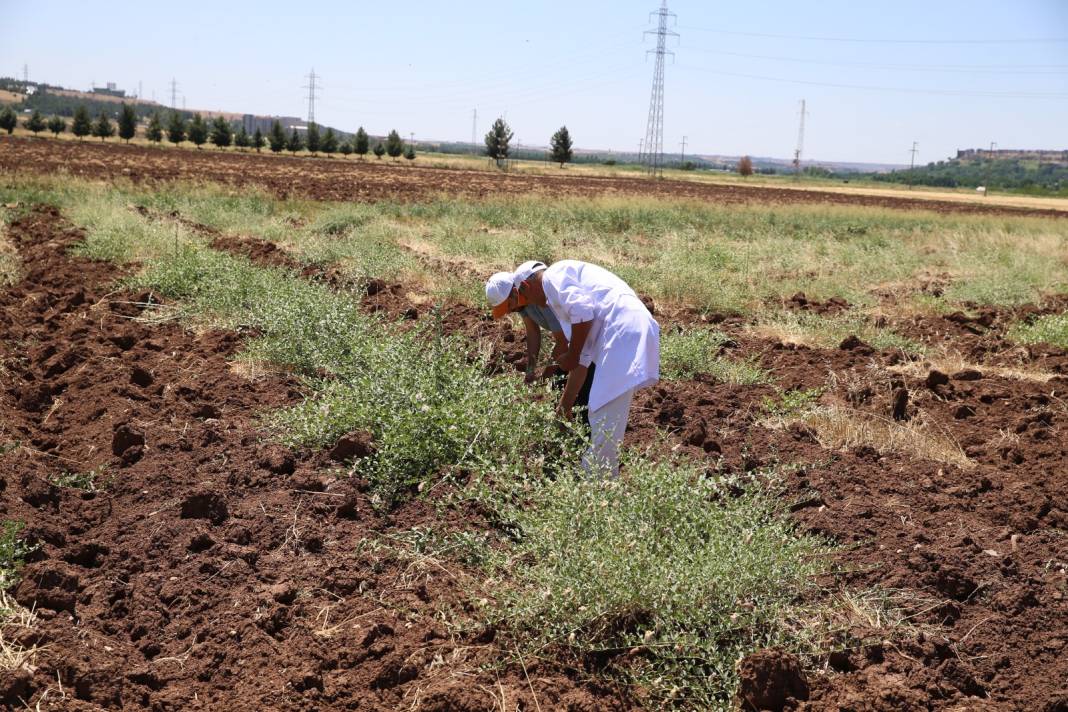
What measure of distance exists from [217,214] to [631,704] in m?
15.2

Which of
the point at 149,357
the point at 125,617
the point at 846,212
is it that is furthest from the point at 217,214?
the point at 846,212

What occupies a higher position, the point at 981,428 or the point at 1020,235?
the point at 1020,235

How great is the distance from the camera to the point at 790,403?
6941mm

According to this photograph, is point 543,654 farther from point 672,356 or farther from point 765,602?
point 672,356

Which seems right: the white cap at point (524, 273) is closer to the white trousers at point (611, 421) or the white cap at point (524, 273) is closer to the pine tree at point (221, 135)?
the white trousers at point (611, 421)

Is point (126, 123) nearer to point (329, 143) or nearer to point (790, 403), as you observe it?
point (329, 143)

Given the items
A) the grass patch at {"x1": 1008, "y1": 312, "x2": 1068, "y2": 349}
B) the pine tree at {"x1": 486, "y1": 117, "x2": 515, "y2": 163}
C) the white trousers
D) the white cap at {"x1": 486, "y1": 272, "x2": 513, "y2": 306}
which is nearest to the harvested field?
the white trousers

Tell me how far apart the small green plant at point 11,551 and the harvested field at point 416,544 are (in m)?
0.07

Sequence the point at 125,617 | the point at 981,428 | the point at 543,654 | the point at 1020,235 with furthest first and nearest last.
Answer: the point at 1020,235 → the point at 981,428 → the point at 125,617 → the point at 543,654

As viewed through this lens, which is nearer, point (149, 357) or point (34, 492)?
point (34, 492)

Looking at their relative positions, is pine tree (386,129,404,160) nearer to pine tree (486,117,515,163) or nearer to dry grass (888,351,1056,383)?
pine tree (486,117,515,163)

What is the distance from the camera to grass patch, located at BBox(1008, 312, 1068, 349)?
9.98m

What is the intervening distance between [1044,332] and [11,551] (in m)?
10.0

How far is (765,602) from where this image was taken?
3793 mm
